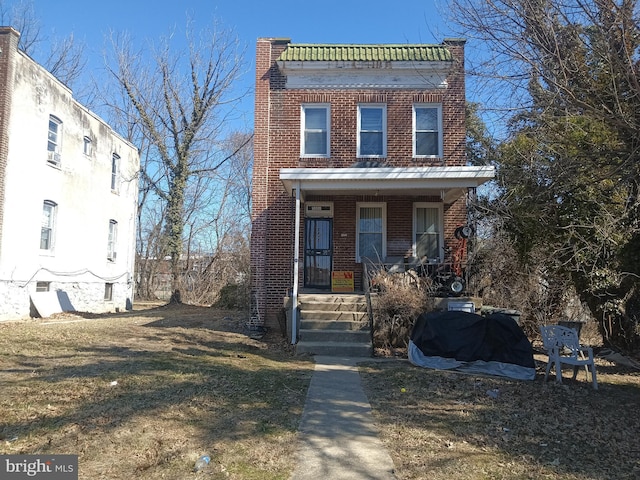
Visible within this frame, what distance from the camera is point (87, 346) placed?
29.6ft

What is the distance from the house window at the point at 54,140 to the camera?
55.2 ft

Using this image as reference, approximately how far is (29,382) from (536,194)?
9410 mm

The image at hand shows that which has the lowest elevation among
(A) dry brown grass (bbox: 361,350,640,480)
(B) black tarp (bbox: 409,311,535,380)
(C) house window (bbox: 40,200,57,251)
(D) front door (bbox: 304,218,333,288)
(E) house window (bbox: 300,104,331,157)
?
(A) dry brown grass (bbox: 361,350,640,480)

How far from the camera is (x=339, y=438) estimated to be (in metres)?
4.88

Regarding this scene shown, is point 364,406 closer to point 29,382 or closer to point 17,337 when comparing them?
point 29,382

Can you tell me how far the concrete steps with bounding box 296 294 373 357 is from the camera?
977 cm

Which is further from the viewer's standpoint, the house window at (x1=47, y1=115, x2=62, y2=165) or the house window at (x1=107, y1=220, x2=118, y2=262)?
the house window at (x1=107, y1=220, x2=118, y2=262)

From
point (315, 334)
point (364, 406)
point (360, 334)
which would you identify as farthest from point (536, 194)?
point (364, 406)

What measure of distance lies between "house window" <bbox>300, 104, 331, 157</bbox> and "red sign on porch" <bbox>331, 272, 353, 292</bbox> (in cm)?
327

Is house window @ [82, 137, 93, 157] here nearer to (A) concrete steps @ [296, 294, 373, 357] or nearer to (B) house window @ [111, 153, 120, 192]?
(B) house window @ [111, 153, 120, 192]

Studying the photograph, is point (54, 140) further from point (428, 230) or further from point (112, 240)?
point (428, 230)

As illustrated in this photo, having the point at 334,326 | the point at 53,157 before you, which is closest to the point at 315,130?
the point at 334,326

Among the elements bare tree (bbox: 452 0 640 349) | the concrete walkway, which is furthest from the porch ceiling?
the concrete walkway

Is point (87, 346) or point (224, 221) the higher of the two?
point (224, 221)
